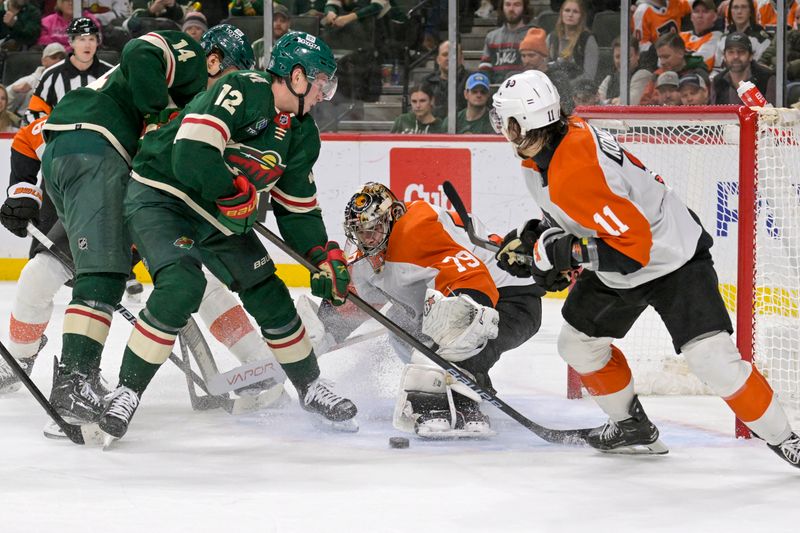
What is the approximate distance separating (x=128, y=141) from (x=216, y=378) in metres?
0.76

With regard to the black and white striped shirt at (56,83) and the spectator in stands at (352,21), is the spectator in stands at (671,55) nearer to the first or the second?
the spectator in stands at (352,21)

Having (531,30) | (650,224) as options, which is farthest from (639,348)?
(531,30)

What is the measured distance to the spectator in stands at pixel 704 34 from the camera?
6.29m

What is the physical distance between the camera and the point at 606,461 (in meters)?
3.26

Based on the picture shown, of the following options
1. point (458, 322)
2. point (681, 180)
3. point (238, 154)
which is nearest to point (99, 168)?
point (238, 154)

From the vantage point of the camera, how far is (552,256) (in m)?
2.97

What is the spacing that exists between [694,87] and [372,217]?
3124mm

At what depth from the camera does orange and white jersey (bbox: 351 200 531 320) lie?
11.8ft

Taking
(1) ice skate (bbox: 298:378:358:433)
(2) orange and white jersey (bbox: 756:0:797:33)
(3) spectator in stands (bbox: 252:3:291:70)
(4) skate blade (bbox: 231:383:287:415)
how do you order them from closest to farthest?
(1) ice skate (bbox: 298:378:358:433) < (4) skate blade (bbox: 231:383:287:415) < (2) orange and white jersey (bbox: 756:0:797:33) < (3) spectator in stands (bbox: 252:3:291:70)

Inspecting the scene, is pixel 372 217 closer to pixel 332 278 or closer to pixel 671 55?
pixel 332 278

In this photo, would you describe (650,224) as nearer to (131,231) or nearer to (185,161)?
(185,161)

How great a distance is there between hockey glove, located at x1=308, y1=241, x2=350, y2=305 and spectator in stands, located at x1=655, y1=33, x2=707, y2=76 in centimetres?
327

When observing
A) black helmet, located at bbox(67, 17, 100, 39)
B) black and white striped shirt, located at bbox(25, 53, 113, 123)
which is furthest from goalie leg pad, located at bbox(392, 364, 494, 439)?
black helmet, located at bbox(67, 17, 100, 39)

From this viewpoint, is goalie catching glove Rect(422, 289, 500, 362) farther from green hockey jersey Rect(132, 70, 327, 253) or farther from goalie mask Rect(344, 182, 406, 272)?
green hockey jersey Rect(132, 70, 327, 253)
